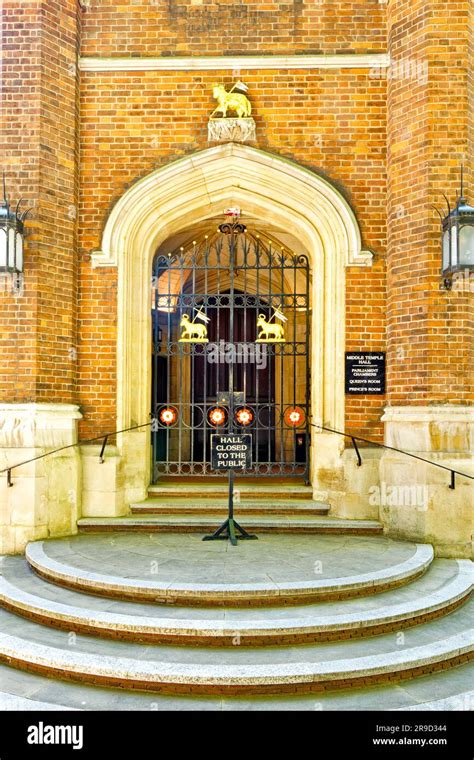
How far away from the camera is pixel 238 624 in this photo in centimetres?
413

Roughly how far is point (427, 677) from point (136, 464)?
407cm

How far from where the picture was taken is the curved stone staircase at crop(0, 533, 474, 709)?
3680mm

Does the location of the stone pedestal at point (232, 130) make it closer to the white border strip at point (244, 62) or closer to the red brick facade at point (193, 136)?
the red brick facade at point (193, 136)

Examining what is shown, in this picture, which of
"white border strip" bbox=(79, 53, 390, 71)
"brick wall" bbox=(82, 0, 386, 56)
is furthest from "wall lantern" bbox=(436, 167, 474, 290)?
"brick wall" bbox=(82, 0, 386, 56)

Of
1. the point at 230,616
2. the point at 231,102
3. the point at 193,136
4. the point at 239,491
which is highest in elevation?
the point at 231,102

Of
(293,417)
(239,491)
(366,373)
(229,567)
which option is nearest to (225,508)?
(239,491)

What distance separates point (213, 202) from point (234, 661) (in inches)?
212

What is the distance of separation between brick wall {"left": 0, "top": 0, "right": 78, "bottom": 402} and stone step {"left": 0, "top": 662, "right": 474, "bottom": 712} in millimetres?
3312

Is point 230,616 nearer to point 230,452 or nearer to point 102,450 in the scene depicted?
point 230,452

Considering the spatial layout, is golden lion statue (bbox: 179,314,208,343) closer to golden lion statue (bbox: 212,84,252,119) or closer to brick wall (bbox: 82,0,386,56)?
golden lion statue (bbox: 212,84,252,119)

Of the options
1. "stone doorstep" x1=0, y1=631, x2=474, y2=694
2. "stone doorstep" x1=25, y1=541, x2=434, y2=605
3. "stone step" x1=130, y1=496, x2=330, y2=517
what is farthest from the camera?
"stone step" x1=130, y1=496, x2=330, y2=517

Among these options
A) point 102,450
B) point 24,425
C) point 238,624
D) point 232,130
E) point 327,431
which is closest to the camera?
point 238,624

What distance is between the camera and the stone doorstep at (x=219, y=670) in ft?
11.9

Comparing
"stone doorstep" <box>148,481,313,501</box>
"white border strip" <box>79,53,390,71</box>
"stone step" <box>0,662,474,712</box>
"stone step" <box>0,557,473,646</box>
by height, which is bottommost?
"stone step" <box>0,662,474,712</box>
